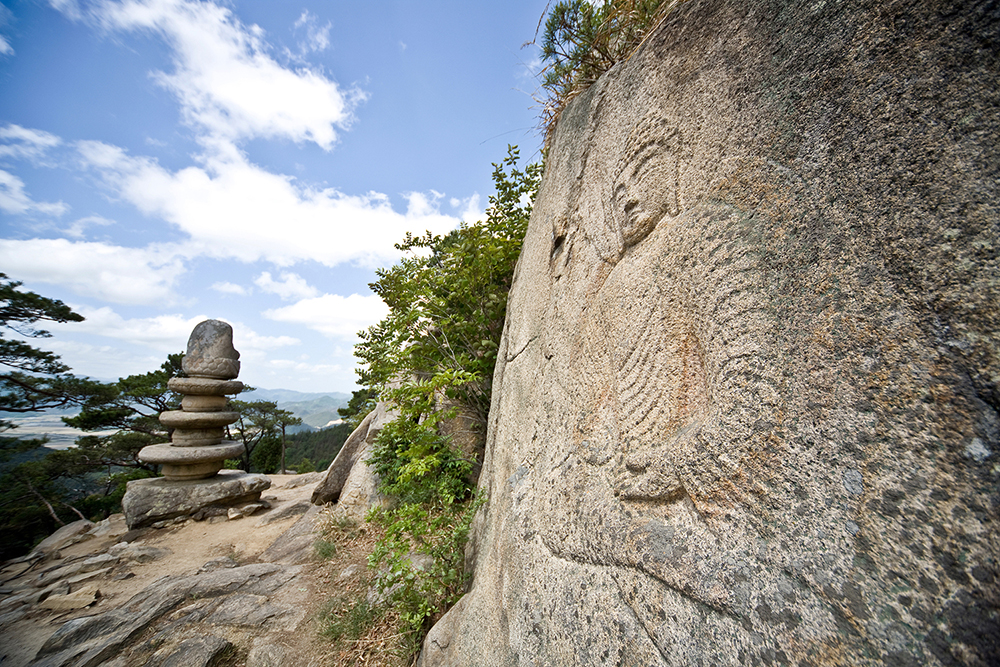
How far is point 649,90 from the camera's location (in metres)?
2.07

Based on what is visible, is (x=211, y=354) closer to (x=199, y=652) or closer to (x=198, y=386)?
(x=198, y=386)

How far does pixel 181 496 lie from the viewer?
22.2 ft

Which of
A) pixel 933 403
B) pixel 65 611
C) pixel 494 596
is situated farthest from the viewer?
pixel 65 611

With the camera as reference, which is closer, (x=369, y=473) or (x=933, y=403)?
(x=933, y=403)

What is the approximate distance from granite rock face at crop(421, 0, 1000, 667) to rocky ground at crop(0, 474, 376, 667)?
260cm

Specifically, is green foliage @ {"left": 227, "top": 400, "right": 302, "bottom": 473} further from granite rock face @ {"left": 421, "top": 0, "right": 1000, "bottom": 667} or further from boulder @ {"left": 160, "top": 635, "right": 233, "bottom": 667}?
granite rock face @ {"left": 421, "top": 0, "right": 1000, "bottom": 667}

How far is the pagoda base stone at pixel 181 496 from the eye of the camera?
6.42m

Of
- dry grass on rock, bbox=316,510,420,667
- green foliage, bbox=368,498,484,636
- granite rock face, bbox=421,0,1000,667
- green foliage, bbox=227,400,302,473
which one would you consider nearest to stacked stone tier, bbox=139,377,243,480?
dry grass on rock, bbox=316,510,420,667

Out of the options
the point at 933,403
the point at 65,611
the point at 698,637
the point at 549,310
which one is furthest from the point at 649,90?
the point at 65,611

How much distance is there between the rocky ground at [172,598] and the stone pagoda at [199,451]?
0.48m

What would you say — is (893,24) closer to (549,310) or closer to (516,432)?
(549,310)

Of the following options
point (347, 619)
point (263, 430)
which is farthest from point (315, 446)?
point (347, 619)

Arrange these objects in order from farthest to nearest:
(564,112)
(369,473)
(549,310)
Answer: (369,473), (564,112), (549,310)

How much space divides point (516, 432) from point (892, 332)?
2.15 meters
